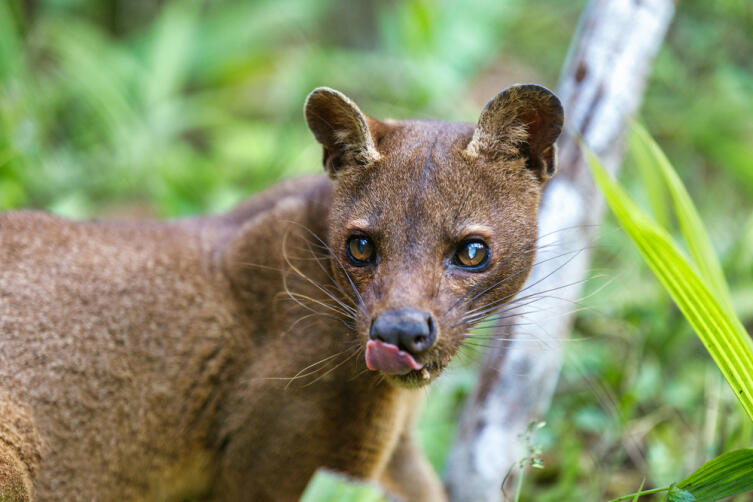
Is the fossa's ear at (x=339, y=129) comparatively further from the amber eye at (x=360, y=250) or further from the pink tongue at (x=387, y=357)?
the pink tongue at (x=387, y=357)

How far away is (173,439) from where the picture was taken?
12.3 feet

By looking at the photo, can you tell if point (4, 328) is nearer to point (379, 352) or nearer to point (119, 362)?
point (119, 362)

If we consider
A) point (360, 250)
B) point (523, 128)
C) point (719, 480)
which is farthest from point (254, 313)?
point (719, 480)

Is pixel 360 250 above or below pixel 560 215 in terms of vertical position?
below

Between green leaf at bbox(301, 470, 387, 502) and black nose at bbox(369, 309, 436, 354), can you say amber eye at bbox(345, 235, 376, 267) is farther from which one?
green leaf at bbox(301, 470, 387, 502)

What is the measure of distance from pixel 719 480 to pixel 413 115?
5.00m

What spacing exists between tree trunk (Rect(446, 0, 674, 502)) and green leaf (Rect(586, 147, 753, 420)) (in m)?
1.14

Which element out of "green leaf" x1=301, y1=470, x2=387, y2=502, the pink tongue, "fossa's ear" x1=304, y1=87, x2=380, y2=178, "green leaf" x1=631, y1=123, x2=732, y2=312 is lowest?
"green leaf" x1=301, y1=470, x2=387, y2=502

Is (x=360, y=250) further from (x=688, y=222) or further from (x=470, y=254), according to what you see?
(x=688, y=222)

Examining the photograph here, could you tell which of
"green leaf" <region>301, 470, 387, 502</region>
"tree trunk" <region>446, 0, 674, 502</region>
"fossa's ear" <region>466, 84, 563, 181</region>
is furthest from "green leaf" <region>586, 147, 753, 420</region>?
"green leaf" <region>301, 470, 387, 502</region>

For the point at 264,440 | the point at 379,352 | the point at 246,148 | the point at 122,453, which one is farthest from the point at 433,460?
the point at 246,148

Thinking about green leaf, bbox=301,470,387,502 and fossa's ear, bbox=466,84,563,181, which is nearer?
green leaf, bbox=301,470,387,502

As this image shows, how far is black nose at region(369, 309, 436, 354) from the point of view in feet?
9.04

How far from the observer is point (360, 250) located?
3189mm
